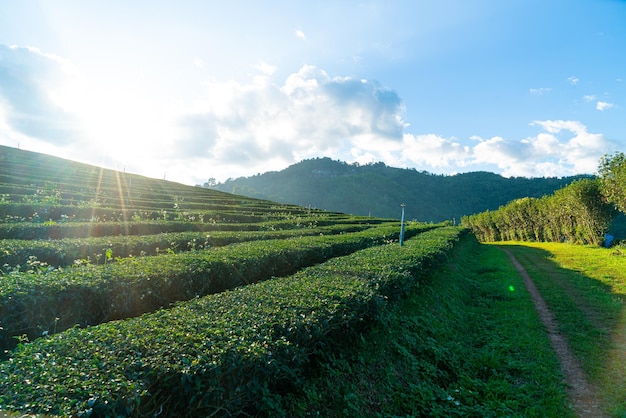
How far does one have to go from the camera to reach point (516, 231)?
52.3 metres

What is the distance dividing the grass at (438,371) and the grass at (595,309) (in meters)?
0.80

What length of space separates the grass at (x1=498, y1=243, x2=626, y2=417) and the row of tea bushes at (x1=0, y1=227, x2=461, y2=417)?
19.4 feet

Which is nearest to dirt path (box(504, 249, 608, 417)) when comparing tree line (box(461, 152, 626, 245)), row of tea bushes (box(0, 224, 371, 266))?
row of tea bushes (box(0, 224, 371, 266))

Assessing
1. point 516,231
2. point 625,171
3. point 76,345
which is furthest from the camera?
point 516,231

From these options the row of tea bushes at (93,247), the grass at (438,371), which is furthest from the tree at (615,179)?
the row of tea bushes at (93,247)

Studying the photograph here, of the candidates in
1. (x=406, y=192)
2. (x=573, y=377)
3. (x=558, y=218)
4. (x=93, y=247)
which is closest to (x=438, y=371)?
(x=573, y=377)

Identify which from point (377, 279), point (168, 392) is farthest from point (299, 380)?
point (377, 279)

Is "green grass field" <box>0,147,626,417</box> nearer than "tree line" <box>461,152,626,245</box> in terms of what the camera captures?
Yes

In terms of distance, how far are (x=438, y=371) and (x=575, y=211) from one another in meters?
35.7

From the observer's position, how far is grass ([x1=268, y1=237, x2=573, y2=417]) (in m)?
5.96

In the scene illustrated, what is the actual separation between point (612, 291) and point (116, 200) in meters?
32.9

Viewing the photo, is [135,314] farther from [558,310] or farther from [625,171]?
[625,171]

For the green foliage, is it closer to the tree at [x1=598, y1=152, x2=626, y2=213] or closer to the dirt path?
the tree at [x1=598, y1=152, x2=626, y2=213]

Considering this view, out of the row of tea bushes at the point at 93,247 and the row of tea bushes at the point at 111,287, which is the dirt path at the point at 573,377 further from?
the row of tea bushes at the point at 93,247
